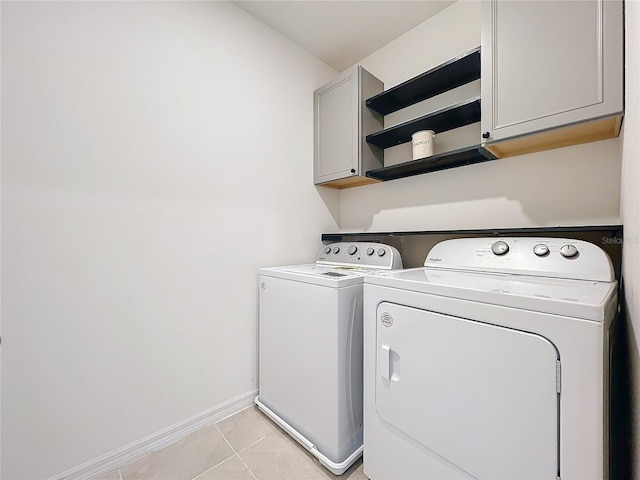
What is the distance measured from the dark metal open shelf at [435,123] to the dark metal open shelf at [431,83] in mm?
234

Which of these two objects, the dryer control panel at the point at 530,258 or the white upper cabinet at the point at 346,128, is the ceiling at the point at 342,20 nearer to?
Result: the white upper cabinet at the point at 346,128

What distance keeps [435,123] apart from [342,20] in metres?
0.94

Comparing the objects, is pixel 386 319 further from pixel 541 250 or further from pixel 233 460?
pixel 233 460

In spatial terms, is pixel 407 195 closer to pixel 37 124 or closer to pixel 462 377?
pixel 462 377

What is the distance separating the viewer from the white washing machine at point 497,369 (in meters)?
0.66

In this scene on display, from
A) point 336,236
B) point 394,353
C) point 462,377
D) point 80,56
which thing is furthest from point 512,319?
point 80,56

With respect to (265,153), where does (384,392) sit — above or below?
below

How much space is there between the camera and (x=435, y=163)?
164cm

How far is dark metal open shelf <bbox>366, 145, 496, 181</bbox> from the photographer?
1433mm

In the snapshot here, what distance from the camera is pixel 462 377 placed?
0.84 m

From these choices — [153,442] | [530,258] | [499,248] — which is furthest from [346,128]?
[153,442]

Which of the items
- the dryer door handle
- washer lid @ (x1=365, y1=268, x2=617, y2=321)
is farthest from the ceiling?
the dryer door handle

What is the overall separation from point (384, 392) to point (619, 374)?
0.84 meters

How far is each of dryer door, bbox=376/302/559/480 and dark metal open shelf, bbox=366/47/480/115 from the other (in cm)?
137
